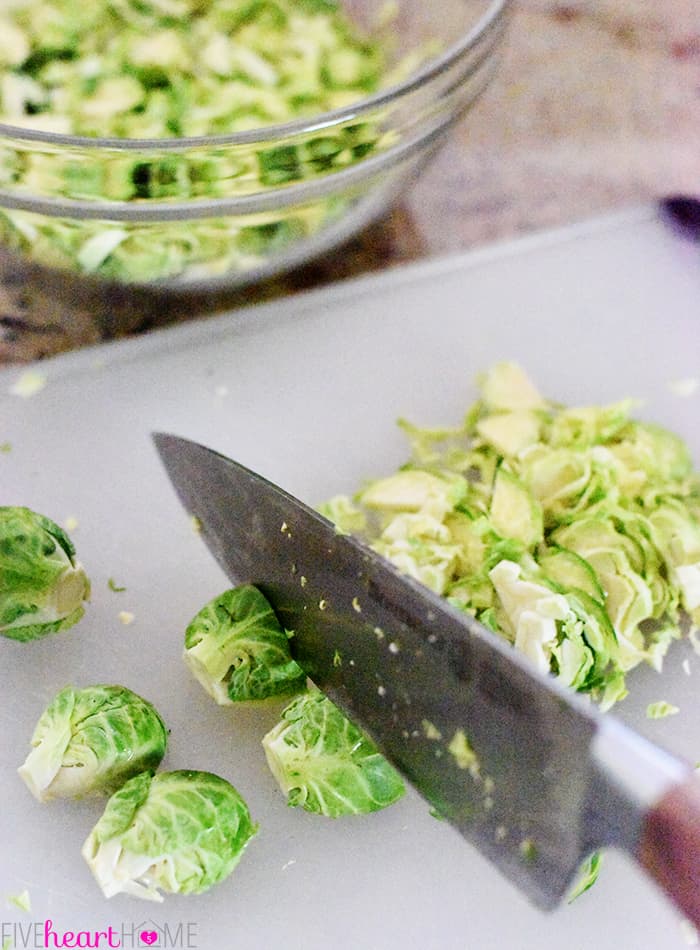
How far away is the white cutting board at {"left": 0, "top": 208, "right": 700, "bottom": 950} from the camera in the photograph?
3.77 feet

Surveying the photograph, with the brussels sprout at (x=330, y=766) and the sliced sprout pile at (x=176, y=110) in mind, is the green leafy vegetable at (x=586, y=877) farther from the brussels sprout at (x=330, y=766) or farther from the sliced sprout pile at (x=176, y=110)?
the sliced sprout pile at (x=176, y=110)

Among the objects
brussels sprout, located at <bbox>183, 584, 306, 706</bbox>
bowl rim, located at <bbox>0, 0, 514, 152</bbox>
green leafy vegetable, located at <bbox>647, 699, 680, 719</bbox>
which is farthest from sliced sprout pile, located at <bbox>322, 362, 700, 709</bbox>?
bowl rim, located at <bbox>0, 0, 514, 152</bbox>

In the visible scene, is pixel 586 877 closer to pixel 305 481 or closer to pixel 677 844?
pixel 677 844

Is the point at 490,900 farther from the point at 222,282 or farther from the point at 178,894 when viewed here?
the point at 222,282

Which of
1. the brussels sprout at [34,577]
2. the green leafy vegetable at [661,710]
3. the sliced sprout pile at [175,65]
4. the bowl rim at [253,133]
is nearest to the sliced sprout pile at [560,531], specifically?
→ the green leafy vegetable at [661,710]

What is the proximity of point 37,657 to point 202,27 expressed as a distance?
1.31m

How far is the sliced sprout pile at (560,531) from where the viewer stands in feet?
4.03

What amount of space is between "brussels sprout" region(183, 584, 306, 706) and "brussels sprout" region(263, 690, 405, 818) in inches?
2.4

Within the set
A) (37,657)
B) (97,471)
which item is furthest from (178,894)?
(97,471)

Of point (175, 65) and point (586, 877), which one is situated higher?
point (175, 65)

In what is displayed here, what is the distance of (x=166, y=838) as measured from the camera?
1.06 m

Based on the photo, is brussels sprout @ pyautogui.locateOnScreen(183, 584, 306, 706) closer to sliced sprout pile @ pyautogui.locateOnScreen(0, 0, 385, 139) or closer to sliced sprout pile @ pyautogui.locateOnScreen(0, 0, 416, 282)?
sliced sprout pile @ pyautogui.locateOnScreen(0, 0, 416, 282)

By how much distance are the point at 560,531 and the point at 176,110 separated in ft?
3.43

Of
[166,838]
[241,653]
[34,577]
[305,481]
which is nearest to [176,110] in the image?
[305,481]
